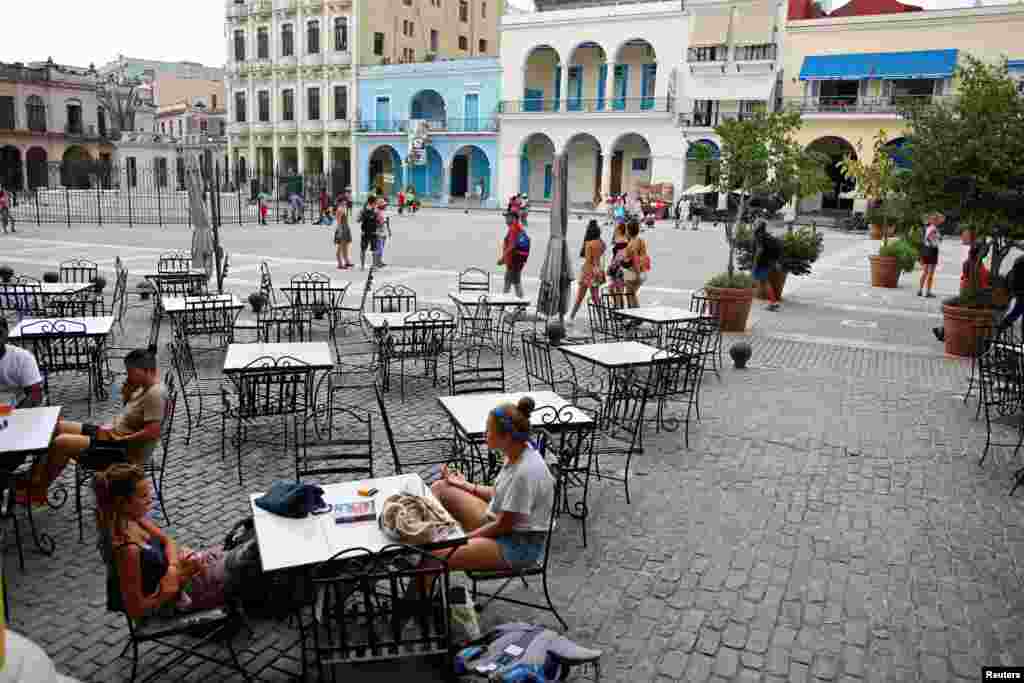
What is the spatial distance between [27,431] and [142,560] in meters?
2.05

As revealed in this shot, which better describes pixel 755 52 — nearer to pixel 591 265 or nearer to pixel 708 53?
pixel 708 53

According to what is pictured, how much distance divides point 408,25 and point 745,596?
53746 millimetres

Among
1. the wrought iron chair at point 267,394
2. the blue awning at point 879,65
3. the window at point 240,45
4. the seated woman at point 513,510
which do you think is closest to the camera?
the seated woman at point 513,510

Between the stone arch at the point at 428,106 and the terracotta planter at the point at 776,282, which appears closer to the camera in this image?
the terracotta planter at the point at 776,282

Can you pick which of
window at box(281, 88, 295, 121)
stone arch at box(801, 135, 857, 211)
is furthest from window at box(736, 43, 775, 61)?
window at box(281, 88, 295, 121)

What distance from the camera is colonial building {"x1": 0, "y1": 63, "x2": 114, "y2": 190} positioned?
53.5 metres

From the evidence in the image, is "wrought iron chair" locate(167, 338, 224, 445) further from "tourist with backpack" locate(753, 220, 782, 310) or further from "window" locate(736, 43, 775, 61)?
"window" locate(736, 43, 775, 61)

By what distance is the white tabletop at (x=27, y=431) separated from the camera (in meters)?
4.73

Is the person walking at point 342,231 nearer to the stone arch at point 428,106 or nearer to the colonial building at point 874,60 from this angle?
A: the colonial building at point 874,60

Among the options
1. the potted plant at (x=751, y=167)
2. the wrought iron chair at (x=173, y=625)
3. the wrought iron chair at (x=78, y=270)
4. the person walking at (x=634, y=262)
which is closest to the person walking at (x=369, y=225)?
the wrought iron chair at (x=78, y=270)

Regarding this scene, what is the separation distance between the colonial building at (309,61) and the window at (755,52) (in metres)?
22.7

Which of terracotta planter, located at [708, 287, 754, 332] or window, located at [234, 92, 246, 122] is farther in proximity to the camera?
window, located at [234, 92, 246, 122]

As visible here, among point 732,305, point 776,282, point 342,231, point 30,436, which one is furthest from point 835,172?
point 30,436

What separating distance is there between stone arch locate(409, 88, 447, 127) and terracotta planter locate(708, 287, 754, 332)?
39.1 meters
